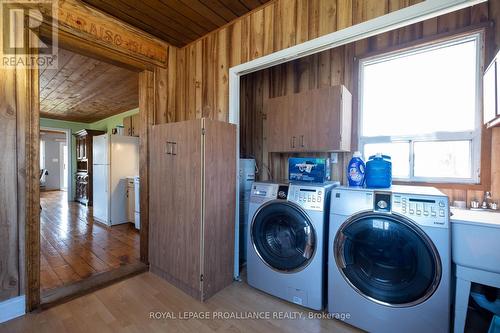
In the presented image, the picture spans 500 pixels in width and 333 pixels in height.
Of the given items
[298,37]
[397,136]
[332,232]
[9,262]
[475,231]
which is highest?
[298,37]

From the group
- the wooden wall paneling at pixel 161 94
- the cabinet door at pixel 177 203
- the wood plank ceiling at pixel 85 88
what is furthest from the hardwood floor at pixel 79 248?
the wood plank ceiling at pixel 85 88

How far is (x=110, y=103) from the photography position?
4758mm

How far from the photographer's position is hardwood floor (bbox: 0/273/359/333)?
154cm

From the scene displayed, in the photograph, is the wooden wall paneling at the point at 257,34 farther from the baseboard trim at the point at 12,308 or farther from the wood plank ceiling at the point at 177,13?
the baseboard trim at the point at 12,308

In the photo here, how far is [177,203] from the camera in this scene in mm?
1984

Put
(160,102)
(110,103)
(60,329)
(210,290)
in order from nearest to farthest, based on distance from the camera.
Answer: (60,329) < (210,290) < (160,102) < (110,103)

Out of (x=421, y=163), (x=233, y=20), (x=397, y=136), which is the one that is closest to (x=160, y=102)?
(x=233, y=20)

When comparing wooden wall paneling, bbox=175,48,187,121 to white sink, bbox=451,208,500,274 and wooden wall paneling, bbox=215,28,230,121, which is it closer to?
wooden wall paneling, bbox=215,28,230,121

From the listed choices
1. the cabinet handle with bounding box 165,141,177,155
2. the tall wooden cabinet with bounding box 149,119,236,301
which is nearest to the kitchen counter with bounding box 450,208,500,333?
the tall wooden cabinet with bounding box 149,119,236,301

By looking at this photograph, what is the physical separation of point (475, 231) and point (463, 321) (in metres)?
0.55

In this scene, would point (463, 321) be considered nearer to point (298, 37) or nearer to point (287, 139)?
point (287, 139)

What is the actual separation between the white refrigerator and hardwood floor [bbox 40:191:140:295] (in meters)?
0.23

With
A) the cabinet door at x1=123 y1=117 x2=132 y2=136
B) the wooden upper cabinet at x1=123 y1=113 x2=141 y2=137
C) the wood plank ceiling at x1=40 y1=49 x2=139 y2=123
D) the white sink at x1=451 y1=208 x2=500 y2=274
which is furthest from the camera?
the cabinet door at x1=123 y1=117 x2=132 y2=136

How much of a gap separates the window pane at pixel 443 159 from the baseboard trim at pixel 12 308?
11.1ft
